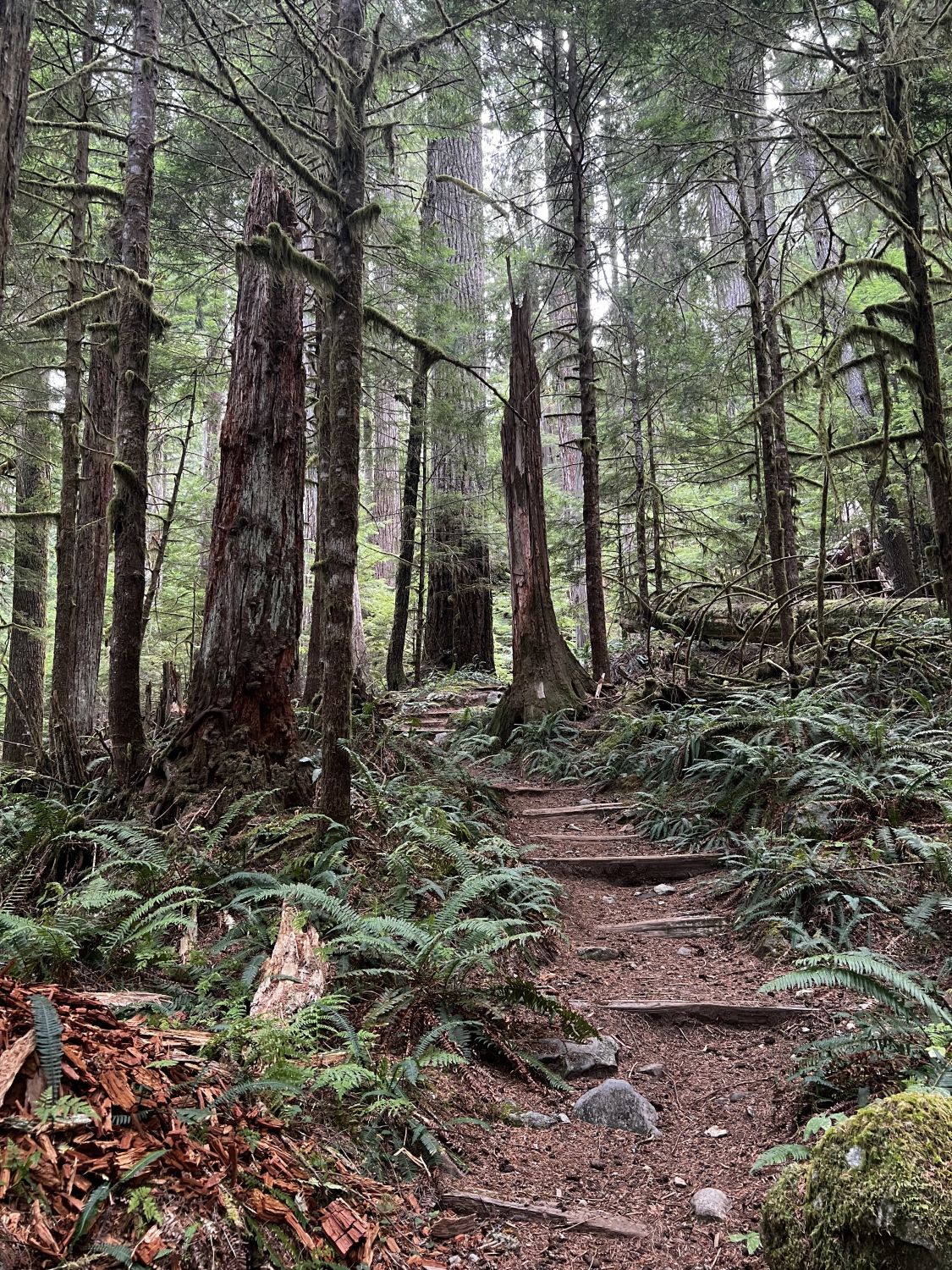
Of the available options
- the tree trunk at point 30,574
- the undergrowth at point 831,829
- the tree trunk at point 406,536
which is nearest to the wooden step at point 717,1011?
the undergrowth at point 831,829

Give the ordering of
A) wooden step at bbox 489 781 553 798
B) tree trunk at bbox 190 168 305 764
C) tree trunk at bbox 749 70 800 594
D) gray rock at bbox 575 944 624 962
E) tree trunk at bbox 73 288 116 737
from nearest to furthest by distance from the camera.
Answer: gray rock at bbox 575 944 624 962, tree trunk at bbox 190 168 305 764, wooden step at bbox 489 781 553 798, tree trunk at bbox 749 70 800 594, tree trunk at bbox 73 288 116 737

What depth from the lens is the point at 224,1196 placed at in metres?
1.80

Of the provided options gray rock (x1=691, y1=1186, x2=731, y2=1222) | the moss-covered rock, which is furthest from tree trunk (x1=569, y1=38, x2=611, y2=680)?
the moss-covered rock

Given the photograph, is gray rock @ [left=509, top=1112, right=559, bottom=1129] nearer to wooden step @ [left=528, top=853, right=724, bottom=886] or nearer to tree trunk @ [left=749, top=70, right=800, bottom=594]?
wooden step @ [left=528, top=853, right=724, bottom=886]

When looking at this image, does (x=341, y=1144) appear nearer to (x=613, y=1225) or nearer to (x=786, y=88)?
(x=613, y=1225)

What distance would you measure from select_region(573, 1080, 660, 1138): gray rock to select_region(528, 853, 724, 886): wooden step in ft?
8.87

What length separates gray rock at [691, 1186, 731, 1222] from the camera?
2422 mm

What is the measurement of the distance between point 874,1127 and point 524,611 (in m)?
8.43

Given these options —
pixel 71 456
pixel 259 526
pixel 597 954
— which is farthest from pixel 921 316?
pixel 71 456

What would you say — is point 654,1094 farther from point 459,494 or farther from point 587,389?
point 459,494

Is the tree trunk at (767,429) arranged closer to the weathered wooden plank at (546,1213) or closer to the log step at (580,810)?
the log step at (580,810)

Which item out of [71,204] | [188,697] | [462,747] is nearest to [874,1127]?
[188,697]

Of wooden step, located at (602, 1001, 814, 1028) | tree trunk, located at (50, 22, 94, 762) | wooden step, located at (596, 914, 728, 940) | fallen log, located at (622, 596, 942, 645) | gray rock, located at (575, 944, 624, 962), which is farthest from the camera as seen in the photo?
fallen log, located at (622, 596, 942, 645)

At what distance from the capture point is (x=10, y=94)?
2.89 metres
